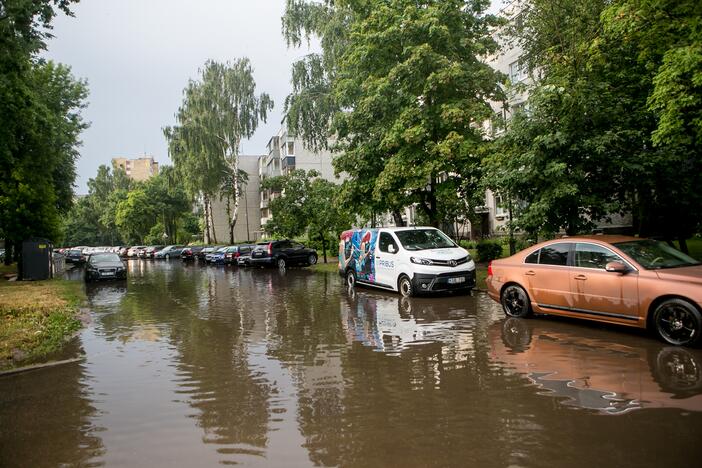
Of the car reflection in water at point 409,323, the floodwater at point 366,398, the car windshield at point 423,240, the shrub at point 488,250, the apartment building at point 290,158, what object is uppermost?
the apartment building at point 290,158

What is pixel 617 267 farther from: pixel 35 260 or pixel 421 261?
pixel 35 260

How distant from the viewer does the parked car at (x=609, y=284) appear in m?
7.17

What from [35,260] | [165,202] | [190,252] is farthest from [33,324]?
[165,202]

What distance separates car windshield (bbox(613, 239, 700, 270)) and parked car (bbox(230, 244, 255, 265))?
1088 inches

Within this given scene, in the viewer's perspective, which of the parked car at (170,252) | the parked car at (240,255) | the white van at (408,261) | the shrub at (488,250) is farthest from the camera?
the parked car at (170,252)

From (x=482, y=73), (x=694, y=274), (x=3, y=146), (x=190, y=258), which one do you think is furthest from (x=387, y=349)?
(x=190, y=258)

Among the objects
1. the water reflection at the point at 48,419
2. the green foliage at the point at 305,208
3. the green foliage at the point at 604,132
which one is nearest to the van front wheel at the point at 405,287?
the green foliage at the point at 604,132

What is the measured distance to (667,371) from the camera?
600 centimetres

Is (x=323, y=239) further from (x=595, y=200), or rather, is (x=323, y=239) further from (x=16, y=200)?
(x=595, y=200)

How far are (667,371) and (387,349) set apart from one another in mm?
3507

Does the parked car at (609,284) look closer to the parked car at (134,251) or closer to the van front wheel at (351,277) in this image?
the van front wheel at (351,277)

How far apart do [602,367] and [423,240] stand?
8.52m

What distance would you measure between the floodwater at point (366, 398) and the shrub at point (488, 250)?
48.7ft


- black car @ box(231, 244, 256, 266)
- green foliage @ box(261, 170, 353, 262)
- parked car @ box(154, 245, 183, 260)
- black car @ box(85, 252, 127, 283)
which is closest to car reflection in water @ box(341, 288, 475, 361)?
black car @ box(85, 252, 127, 283)
